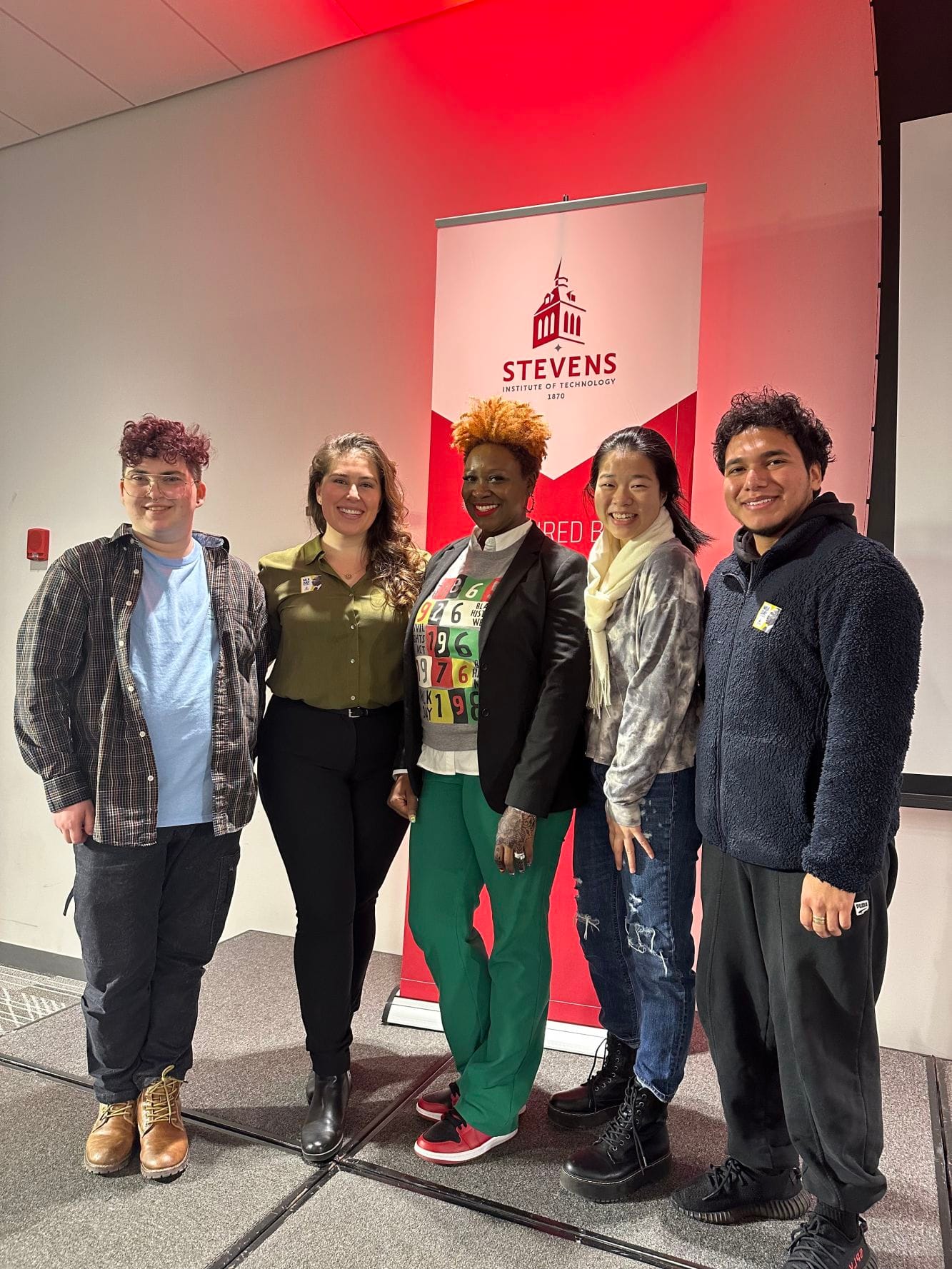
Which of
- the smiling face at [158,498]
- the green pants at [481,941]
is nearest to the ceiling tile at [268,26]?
the smiling face at [158,498]

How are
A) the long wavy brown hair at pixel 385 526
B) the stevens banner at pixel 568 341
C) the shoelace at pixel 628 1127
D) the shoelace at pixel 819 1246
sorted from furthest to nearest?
the stevens banner at pixel 568 341 < the long wavy brown hair at pixel 385 526 < the shoelace at pixel 628 1127 < the shoelace at pixel 819 1246

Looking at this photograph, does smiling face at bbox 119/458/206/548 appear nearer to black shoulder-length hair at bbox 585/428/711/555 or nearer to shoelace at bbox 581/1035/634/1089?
black shoulder-length hair at bbox 585/428/711/555

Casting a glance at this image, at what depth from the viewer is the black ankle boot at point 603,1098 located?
2.14m

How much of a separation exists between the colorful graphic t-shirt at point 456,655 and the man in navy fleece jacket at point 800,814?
0.51 meters

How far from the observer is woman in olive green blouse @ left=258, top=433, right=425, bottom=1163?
6.72 feet

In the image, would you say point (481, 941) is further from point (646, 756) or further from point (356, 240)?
point (356, 240)

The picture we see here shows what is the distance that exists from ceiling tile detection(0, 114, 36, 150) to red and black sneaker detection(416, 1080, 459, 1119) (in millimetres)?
4291

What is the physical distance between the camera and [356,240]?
11.5 feet

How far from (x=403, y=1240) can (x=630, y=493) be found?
5.14 feet

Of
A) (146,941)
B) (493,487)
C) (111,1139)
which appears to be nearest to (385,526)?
(493,487)

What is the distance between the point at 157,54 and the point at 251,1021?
11.9ft

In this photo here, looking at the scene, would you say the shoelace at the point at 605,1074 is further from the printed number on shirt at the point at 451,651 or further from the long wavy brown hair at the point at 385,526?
the long wavy brown hair at the point at 385,526

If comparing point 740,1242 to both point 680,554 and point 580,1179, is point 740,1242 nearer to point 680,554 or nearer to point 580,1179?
point 580,1179

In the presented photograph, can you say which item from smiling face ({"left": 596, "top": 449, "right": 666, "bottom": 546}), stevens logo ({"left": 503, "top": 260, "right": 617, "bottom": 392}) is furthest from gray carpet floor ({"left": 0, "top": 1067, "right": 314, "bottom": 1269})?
stevens logo ({"left": 503, "top": 260, "right": 617, "bottom": 392})
